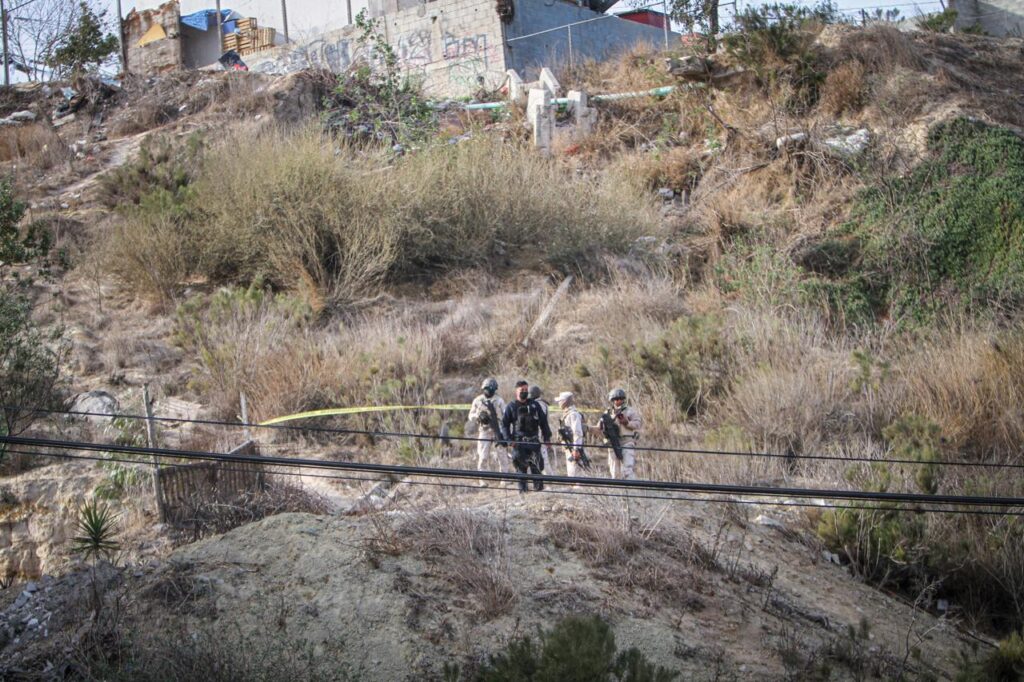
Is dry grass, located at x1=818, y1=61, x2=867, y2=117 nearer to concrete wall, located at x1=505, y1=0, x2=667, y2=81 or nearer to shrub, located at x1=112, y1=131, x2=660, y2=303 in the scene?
shrub, located at x1=112, y1=131, x2=660, y2=303

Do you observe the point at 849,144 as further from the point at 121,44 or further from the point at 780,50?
the point at 121,44

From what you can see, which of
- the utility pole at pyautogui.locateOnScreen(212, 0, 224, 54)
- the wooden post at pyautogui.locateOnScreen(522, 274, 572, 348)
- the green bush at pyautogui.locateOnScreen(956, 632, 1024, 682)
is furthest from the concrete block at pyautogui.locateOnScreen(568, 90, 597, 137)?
the utility pole at pyautogui.locateOnScreen(212, 0, 224, 54)

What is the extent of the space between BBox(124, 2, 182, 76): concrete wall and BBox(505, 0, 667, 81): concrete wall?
40.6 feet

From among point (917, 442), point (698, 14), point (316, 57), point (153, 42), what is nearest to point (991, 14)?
point (698, 14)

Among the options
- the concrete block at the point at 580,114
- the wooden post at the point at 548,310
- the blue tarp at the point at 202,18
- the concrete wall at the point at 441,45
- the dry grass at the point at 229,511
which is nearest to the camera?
the dry grass at the point at 229,511

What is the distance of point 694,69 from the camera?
1902 cm

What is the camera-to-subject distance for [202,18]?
1226 inches

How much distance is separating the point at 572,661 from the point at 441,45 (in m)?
21.1

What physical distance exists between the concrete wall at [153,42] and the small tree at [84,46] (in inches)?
36.6

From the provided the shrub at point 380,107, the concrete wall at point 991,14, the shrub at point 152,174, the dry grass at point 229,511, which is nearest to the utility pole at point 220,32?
the shrub at point 380,107

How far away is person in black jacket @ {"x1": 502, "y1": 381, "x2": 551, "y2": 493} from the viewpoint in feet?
28.4

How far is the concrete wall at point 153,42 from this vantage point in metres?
30.7

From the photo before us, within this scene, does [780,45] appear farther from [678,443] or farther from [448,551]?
[448,551]

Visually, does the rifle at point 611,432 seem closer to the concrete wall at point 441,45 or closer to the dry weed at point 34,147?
the concrete wall at point 441,45
